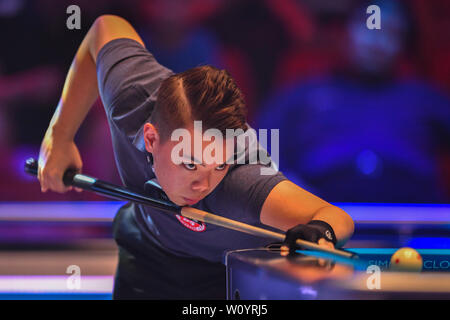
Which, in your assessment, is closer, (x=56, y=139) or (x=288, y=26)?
(x=56, y=139)

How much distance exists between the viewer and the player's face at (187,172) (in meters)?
1.52

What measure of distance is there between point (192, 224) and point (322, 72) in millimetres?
3132

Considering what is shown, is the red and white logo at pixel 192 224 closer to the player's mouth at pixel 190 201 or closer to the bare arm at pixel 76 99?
the player's mouth at pixel 190 201

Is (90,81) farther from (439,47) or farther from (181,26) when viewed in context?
(439,47)

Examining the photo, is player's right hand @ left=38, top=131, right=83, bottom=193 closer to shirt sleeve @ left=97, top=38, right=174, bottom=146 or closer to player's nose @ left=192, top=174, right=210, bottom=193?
shirt sleeve @ left=97, top=38, right=174, bottom=146

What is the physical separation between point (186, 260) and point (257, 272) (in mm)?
959

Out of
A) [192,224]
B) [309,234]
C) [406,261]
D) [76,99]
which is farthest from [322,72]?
[406,261]

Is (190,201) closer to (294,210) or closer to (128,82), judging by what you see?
(294,210)

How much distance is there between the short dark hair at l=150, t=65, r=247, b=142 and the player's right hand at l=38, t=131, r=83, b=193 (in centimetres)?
65

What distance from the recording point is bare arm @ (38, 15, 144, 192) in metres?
2.15

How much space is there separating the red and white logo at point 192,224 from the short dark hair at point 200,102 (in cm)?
32

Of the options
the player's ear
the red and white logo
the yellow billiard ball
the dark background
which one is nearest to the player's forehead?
the player's ear

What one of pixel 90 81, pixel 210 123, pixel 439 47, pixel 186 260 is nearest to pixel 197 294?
pixel 186 260

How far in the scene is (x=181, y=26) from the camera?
4.62 m
